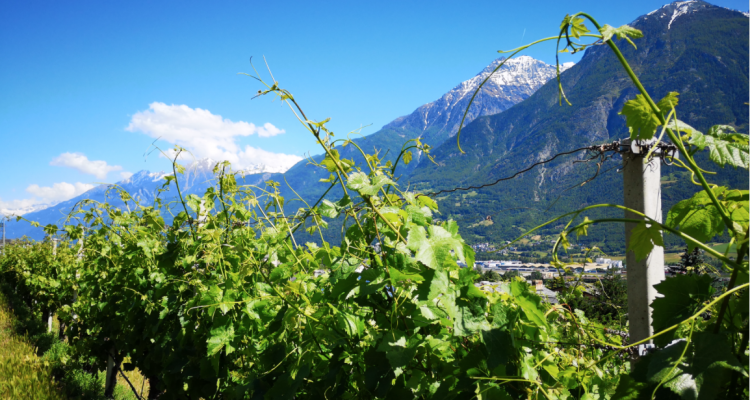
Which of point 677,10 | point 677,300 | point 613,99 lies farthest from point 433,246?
point 677,10

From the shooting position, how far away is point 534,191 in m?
88.7

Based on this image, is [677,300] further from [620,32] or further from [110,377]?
[110,377]

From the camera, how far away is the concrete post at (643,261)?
1948mm

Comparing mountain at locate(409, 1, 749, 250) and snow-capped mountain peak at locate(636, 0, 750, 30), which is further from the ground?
snow-capped mountain peak at locate(636, 0, 750, 30)

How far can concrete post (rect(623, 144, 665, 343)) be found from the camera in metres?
1.95

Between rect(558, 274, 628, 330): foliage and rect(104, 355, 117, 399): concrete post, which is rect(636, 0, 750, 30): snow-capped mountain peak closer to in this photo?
rect(558, 274, 628, 330): foliage

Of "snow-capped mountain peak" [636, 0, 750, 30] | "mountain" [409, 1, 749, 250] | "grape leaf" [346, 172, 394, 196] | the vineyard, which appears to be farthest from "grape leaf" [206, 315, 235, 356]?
"snow-capped mountain peak" [636, 0, 750, 30]

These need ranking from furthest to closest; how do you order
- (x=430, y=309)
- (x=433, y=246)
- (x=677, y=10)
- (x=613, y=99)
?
(x=677, y=10) → (x=613, y=99) → (x=430, y=309) → (x=433, y=246)

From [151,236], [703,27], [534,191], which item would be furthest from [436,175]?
[151,236]

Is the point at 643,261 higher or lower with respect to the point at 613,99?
lower

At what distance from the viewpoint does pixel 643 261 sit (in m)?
1.94

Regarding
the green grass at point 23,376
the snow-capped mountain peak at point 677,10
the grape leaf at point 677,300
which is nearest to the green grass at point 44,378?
the green grass at point 23,376

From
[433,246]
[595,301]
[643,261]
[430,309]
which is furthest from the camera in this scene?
[595,301]

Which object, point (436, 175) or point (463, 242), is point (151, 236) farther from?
point (436, 175)
